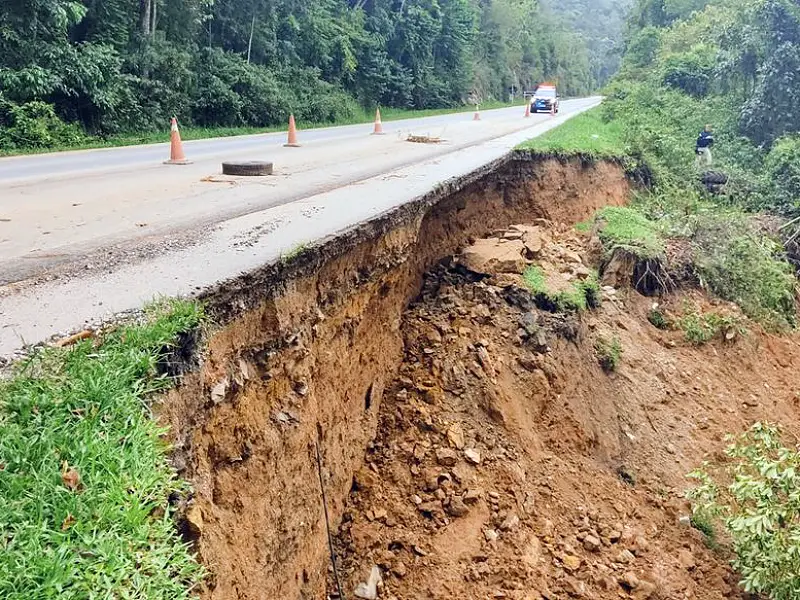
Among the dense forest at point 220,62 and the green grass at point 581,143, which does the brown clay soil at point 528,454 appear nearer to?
→ the green grass at point 581,143

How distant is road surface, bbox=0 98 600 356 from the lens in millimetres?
3775

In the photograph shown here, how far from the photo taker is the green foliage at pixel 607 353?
7867 millimetres

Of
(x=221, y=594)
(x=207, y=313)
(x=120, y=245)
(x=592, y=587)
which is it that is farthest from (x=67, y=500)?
(x=592, y=587)

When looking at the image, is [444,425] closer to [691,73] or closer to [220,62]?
[220,62]

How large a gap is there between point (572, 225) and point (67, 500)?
9892mm

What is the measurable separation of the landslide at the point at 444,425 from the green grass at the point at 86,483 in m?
0.28

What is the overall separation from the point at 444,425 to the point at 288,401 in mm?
2005

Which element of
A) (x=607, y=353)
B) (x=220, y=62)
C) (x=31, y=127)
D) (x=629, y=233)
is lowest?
(x=607, y=353)

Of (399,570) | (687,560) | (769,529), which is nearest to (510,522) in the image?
(399,570)

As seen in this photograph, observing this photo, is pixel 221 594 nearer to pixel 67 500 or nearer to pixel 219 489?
pixel 219 489

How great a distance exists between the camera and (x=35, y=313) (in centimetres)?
340

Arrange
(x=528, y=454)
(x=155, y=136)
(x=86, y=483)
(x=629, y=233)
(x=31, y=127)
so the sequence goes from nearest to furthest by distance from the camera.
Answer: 1. (x=86, y=483)
2. (x=528, y=454)
3. (x=629, y=233)
4. (x=31, y=127)
5. (x=155, y=136)

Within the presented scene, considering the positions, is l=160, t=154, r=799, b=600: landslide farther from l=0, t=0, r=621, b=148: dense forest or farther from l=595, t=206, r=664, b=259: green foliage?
l=0, t=0, r=621, b=148: dense forest

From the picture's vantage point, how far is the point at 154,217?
6223mm
